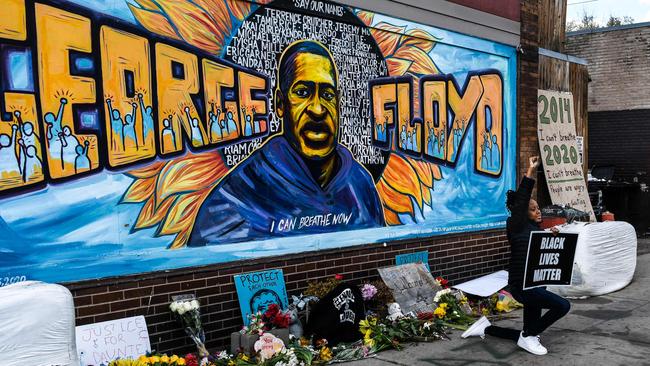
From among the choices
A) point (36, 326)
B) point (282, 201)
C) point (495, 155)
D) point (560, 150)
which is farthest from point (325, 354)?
point (560, 150)

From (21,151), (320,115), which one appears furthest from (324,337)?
(21,151)

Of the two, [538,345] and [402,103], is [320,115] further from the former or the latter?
[538,345]

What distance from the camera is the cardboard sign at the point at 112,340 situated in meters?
5.19

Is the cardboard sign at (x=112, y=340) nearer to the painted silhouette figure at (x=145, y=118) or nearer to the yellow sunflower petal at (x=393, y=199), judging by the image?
the painted silhouette figure at (x=145, y=118)

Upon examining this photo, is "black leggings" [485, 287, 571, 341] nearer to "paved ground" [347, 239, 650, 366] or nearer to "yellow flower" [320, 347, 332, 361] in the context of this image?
"paved ground" [347, 239, 650, 366]

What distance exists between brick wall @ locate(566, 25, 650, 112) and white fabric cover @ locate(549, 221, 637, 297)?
8827 millimetres

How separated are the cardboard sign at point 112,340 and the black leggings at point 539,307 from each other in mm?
3564

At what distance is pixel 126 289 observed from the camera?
557cm

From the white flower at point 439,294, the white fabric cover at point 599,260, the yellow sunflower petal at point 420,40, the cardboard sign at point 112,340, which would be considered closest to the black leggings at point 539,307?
the white flower at point 439,294

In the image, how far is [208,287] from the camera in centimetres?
618

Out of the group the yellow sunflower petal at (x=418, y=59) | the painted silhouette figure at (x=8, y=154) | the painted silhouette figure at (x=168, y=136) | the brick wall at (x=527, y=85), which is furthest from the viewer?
the brick wall at (x=527, y=85)

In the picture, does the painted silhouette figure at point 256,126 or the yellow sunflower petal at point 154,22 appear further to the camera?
the painted silhouette figure at point 256,126

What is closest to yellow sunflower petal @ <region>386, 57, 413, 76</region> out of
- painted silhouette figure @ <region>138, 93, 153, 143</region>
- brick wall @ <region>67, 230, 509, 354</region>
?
brick wall @ <region>67, 230, 509, 354</region>

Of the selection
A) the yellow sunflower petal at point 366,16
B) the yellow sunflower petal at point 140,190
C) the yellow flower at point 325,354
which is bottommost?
the yellow flower at point 325,354
